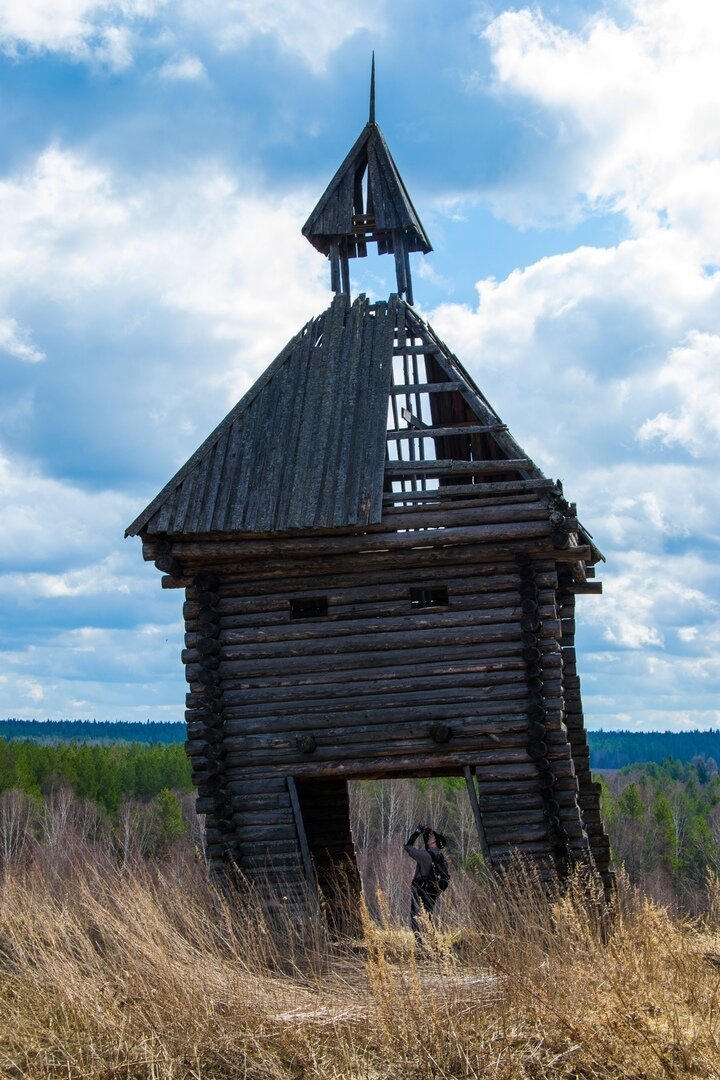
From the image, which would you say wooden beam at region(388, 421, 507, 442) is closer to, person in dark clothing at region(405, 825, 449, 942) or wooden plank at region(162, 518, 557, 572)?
wooden plank at region(162, 518, 557, 572)

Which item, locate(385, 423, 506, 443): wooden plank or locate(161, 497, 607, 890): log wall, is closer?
locate(161, 497, 607, 890): log wall

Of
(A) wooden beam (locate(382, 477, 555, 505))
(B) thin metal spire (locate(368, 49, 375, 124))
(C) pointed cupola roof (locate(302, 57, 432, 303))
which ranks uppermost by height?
(B) thin metal spire (locate(368, 49, 375, 124))

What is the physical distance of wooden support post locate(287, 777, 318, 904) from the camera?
50.4 feet

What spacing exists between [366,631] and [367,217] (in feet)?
22.4

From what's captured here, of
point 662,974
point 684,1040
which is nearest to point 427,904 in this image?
point 662,974

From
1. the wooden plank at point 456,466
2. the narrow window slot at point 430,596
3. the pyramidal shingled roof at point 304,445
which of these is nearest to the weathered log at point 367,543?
the pyramidal shingled roof at point 304,445

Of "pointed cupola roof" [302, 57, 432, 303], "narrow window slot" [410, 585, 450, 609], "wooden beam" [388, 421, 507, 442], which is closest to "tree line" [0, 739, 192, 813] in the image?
"pointed cupola roof" [302, 57, 432, 303]

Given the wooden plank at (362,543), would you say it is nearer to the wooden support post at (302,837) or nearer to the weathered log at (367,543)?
the weathered log at (367,543)

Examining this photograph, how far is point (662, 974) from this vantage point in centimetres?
983

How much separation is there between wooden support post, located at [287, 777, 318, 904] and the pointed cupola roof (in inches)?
295

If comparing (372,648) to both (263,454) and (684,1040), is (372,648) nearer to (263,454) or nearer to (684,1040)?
Result: (263,454)

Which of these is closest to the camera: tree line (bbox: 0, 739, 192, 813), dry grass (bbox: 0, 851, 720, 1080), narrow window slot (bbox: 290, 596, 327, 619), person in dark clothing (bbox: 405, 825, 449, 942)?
dry grass (bbox: 0, 851, 720, 1080)

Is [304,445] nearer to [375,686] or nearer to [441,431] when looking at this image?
[441,431]

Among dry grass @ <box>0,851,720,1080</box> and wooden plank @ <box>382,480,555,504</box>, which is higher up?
wooden plank @ <box>382,480,555,504</box>
